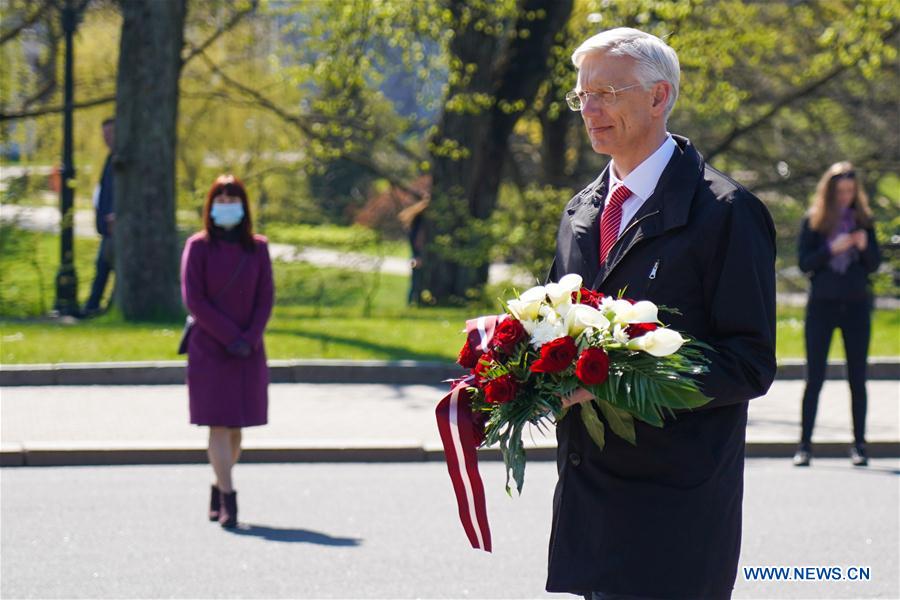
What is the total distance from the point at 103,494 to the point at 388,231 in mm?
16798

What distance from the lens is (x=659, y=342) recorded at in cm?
332

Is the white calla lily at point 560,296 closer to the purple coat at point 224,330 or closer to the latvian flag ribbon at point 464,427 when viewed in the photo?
the latvian flag ribbon at point 464,427

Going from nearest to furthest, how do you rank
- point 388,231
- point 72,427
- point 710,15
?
point 72,427 < point 710,15 < point 388,231

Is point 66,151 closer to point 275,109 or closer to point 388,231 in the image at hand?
point 275,109

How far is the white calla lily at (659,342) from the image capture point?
10.9ft

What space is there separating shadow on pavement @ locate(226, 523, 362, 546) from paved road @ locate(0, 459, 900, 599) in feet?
0.05

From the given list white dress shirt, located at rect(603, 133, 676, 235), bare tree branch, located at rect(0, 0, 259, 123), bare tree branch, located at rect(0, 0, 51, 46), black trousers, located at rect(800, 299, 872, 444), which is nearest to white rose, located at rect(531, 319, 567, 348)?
white dress shirt, located at rect(603, 133, 676, 235)

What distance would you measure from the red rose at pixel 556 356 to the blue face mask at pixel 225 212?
515cm

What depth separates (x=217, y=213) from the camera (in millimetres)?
8328

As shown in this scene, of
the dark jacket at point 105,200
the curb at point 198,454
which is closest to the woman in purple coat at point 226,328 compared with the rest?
the curb at point 198,454

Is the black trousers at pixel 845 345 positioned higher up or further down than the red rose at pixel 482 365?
further down

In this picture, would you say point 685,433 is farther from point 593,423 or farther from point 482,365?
point 482,365

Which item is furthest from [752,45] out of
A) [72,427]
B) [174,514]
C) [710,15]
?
[174,514]

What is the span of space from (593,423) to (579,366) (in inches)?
9.2
